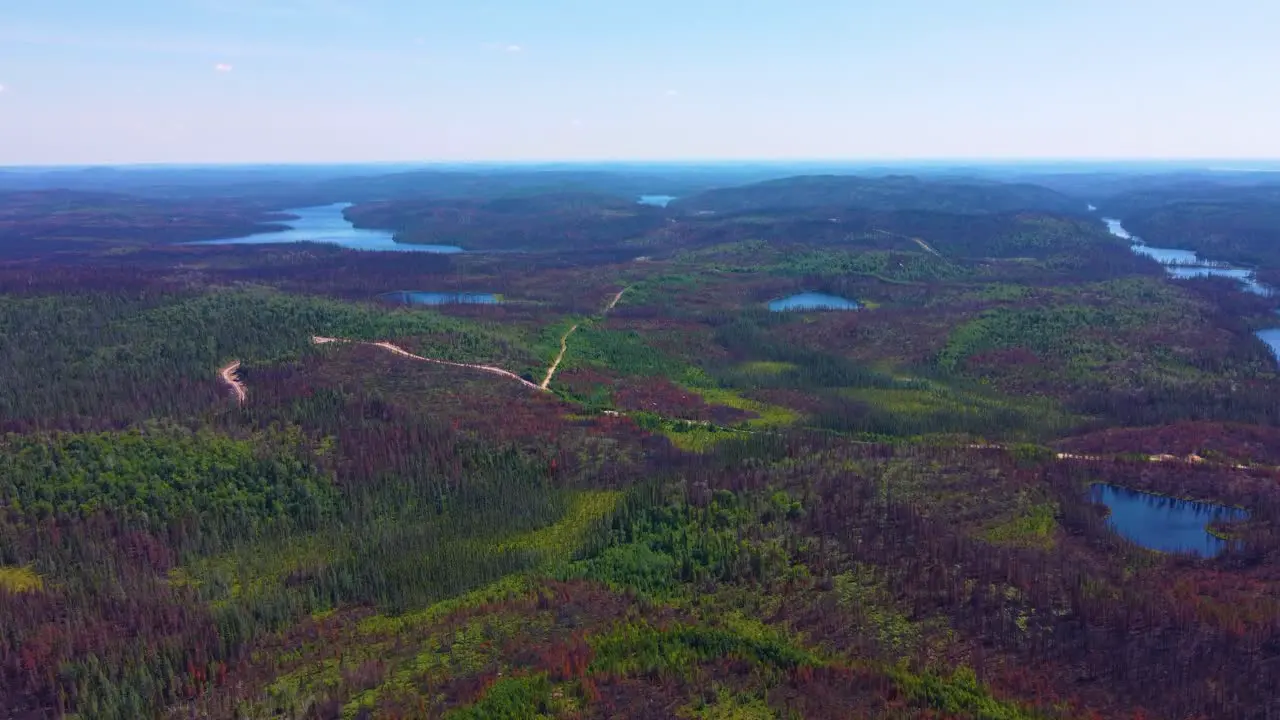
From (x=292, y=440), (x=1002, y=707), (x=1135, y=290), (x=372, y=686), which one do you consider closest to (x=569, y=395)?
(x=292, y=440)

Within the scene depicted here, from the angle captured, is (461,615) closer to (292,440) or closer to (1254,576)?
(292,440)

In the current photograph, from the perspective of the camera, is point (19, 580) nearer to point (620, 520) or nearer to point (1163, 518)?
point (620, 520)

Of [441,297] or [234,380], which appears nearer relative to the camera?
[234,380]

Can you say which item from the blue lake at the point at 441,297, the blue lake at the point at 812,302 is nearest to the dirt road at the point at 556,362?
the blue lake at the point at 441,297

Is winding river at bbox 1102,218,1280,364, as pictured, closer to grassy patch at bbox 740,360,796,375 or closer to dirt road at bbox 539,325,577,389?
grassy patch at bbox 740,360,796,375

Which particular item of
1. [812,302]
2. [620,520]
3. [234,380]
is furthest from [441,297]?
[620,520]

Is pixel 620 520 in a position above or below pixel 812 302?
below
